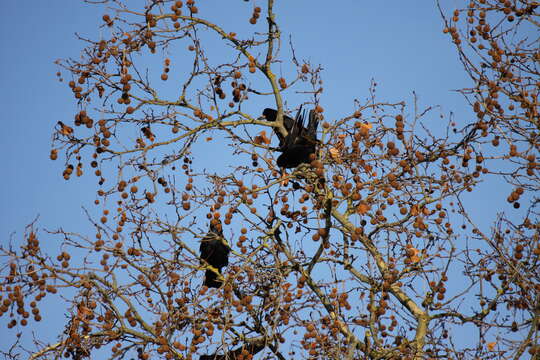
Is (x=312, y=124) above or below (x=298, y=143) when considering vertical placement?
above

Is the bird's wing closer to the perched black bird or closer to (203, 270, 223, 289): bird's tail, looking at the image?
the perched black bird

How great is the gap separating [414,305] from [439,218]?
102cm

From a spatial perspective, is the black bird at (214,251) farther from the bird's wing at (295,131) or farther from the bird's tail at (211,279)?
the bird's wing at (295,131)

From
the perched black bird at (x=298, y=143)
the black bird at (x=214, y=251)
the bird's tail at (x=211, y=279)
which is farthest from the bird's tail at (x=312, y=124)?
the bird's tail at (x=211, y=279)

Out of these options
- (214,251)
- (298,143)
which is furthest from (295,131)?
(214,251)

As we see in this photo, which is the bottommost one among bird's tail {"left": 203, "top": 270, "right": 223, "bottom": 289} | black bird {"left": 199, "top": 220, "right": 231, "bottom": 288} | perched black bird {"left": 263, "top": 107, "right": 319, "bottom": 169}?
bird's tail {"left": 203, "top": 270, "right": 223, "bottom": 289}

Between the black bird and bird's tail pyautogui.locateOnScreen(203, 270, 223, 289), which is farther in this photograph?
bird's tail pyautogui.locateOnScreen(203, 270, 223, 289)

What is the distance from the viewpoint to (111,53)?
792 centimetres

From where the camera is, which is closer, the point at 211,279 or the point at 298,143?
the point at 298,143

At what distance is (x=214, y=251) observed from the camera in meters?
8.19

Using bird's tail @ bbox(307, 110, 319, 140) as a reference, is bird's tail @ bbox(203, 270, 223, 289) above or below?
below

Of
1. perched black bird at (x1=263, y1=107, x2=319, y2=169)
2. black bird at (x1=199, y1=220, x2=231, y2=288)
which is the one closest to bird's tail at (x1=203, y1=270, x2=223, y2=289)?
black bird at (x1=199, y1=220, x2=231, y2=288)

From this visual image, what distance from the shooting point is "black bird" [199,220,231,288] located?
26.4 ft

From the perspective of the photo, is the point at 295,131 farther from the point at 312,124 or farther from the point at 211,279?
the point at 211,279
